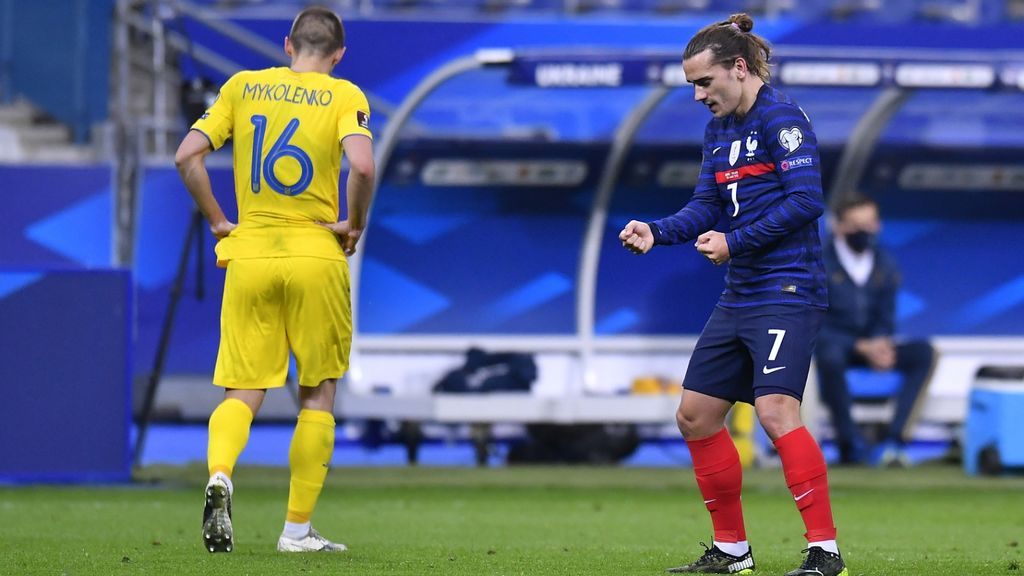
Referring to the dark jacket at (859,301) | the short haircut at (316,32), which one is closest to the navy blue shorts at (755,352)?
the short haircut at (316,32)

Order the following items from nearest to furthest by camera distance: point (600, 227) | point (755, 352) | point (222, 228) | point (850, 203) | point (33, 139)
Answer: point (755, 352)
point (222, 228)
point (850, 203)
point (600, 227)
point (33, 139)

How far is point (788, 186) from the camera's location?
5164 millimetres

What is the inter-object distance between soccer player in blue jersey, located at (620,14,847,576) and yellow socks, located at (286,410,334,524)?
1.29 m

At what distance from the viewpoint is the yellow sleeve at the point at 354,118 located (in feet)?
19.0

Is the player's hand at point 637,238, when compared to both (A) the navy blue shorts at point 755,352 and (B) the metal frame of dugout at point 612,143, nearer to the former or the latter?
(A) the navy blue shorts at point 755,352

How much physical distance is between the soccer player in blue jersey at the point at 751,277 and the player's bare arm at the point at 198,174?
60.2 inches

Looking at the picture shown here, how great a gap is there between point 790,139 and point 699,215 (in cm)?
46

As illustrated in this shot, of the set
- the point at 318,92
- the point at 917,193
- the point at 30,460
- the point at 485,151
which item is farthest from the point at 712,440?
the point at 917,193

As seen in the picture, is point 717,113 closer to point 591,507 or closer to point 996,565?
point 996,565

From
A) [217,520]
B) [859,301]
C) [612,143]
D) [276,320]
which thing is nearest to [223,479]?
[217,520]

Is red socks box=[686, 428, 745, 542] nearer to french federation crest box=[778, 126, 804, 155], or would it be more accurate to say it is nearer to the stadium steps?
french federation crest box=[778, 126, 804, 155]

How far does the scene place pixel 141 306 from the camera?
A: 13.4m

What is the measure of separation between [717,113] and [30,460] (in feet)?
17.3

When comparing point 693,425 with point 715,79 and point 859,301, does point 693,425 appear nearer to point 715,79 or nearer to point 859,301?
point 715,79
